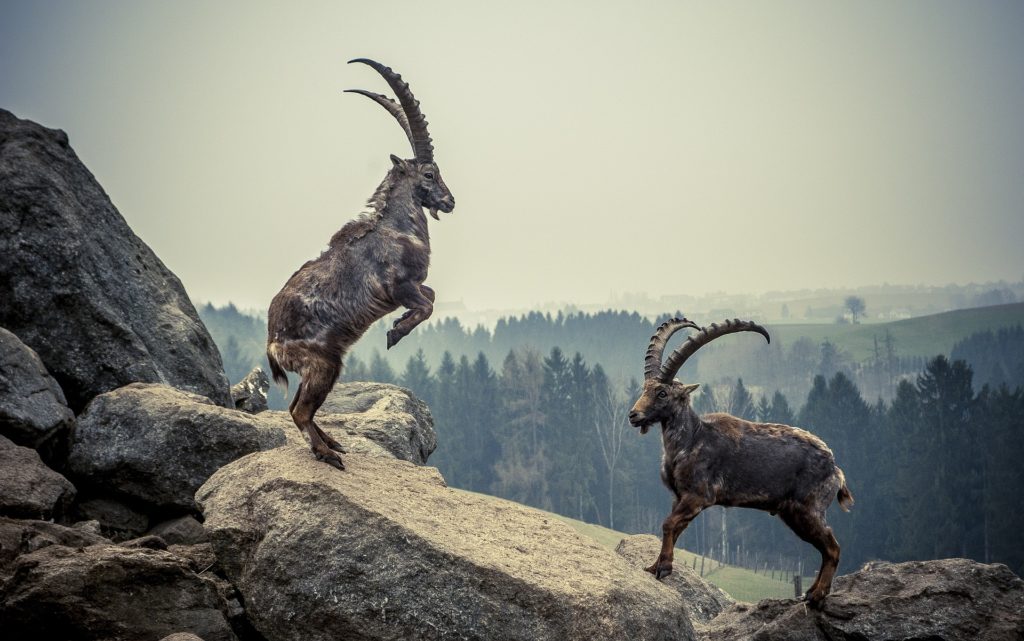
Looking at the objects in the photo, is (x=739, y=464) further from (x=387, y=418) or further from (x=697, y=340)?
(x=387, y=418)

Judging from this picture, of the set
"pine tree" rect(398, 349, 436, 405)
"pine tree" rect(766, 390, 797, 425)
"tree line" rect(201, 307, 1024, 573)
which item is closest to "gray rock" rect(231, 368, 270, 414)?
"tree line" rect(201, 307, 1024, 573)

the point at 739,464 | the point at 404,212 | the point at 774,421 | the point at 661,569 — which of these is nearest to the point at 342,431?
the point at 404,212

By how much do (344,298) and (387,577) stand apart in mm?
3076

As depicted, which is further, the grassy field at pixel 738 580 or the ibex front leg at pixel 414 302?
the grassy field at pixel 738 580

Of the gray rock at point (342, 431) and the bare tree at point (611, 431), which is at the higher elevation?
the gray rock at point (342, 431)

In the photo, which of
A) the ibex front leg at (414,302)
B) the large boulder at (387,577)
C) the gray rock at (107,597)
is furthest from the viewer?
the ibex front leg at (414,302)

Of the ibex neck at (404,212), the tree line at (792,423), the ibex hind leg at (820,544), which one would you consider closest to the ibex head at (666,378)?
the ibex hind leg at (820,544)

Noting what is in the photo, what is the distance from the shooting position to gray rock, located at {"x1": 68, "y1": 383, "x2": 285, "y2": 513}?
10.3 meters

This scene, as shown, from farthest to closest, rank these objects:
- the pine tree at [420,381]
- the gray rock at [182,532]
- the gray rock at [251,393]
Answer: the pine tree at [420,381] < the gray rock at [251,393] < the gray rock at [182,532]

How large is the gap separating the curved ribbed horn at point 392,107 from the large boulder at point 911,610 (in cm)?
754

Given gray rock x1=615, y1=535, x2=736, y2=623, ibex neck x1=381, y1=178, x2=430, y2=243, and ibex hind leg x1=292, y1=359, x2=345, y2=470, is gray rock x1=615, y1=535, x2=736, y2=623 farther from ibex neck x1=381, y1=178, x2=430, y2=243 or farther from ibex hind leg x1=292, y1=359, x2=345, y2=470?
ibex neck x1=381, y1=178, x2=430, y2=243

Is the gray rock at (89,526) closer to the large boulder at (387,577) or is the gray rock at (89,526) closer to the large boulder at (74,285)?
the large boulder at (387,577)

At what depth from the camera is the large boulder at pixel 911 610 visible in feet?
30.7

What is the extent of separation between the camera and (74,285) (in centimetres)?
1240
